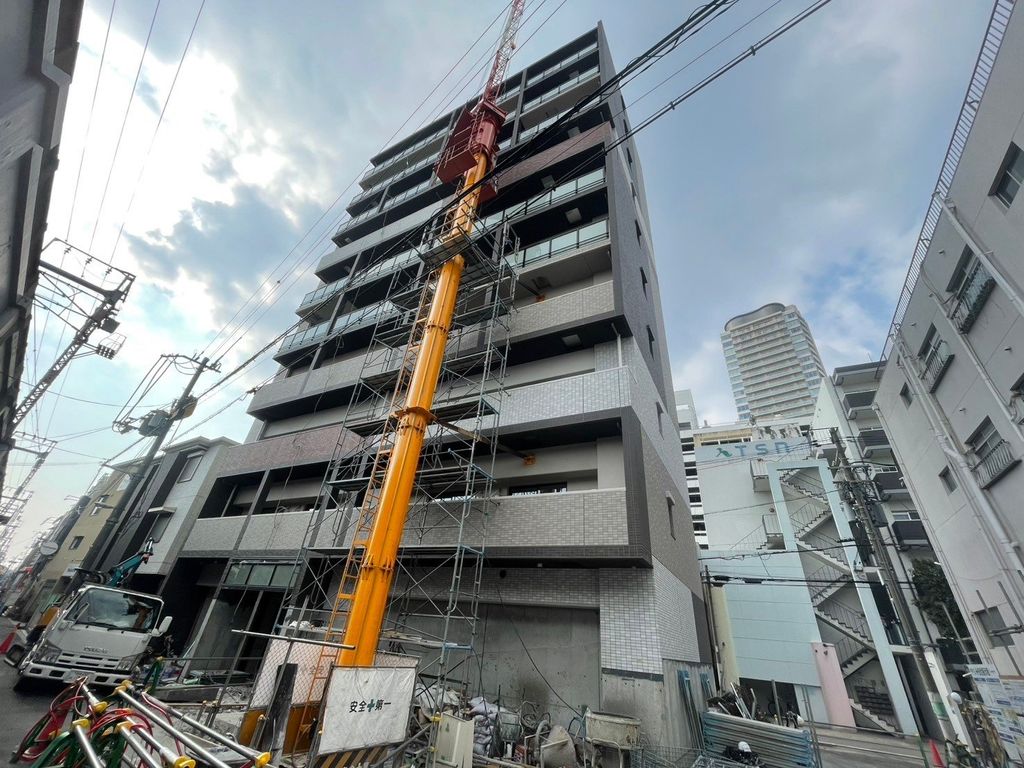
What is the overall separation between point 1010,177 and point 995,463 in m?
7.72

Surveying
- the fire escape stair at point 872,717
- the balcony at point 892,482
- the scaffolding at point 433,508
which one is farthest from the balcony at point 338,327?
the balcony at point 892,482

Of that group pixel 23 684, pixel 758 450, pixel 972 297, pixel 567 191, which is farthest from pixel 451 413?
pixel 758 450

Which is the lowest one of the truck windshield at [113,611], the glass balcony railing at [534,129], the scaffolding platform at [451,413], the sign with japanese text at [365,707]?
the sign with japanese text at [365,707]

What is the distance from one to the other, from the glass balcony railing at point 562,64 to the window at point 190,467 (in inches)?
1040

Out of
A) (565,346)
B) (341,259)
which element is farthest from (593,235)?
(341,259)

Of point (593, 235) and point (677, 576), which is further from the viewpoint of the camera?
point (593, 235)

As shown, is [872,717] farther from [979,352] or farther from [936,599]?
[979,352]

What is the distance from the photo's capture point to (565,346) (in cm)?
1395

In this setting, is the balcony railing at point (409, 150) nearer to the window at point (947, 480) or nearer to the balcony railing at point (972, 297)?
the balcony railing at point (972, 297)

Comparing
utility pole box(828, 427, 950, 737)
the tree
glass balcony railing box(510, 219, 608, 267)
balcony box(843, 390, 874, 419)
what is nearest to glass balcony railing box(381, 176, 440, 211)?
glass balcony railing box(510, 219, 608, 267)

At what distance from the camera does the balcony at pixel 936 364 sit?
45.1ft

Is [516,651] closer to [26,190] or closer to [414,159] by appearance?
[26,190]

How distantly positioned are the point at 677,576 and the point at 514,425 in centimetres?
607

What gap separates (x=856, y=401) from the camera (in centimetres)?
3516
